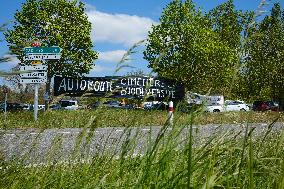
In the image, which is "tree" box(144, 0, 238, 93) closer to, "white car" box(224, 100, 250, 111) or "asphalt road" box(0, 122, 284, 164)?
"white car" box(224, 100, 250, 111)

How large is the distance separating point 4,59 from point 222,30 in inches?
2160

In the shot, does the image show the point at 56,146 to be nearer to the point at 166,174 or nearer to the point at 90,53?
the point at 166,174

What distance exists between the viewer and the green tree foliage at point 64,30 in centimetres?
3784

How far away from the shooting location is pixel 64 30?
39.0m

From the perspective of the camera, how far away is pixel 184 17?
4075cm

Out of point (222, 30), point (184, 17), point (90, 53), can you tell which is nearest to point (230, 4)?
point (222, 30)

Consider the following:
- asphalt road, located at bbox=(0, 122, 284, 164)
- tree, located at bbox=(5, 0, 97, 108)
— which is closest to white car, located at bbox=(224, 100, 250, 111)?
asphalt road, located at bbox=(0, 122, 284, 164)

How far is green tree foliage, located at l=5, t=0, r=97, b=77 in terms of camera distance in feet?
124

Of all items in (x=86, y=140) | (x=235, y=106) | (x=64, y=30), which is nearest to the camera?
(x=86, y=140)

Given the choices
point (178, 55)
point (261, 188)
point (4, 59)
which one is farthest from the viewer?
point (178, 55)

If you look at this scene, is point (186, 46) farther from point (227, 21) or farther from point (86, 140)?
point (86, 140)

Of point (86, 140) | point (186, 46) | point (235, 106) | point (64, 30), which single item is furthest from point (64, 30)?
point (86, 140)

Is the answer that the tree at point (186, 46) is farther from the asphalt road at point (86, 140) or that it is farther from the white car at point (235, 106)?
the asphalt road at point (86, 140)

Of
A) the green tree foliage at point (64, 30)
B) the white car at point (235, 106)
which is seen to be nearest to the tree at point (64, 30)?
the green tree foliage at point (64, 30)
